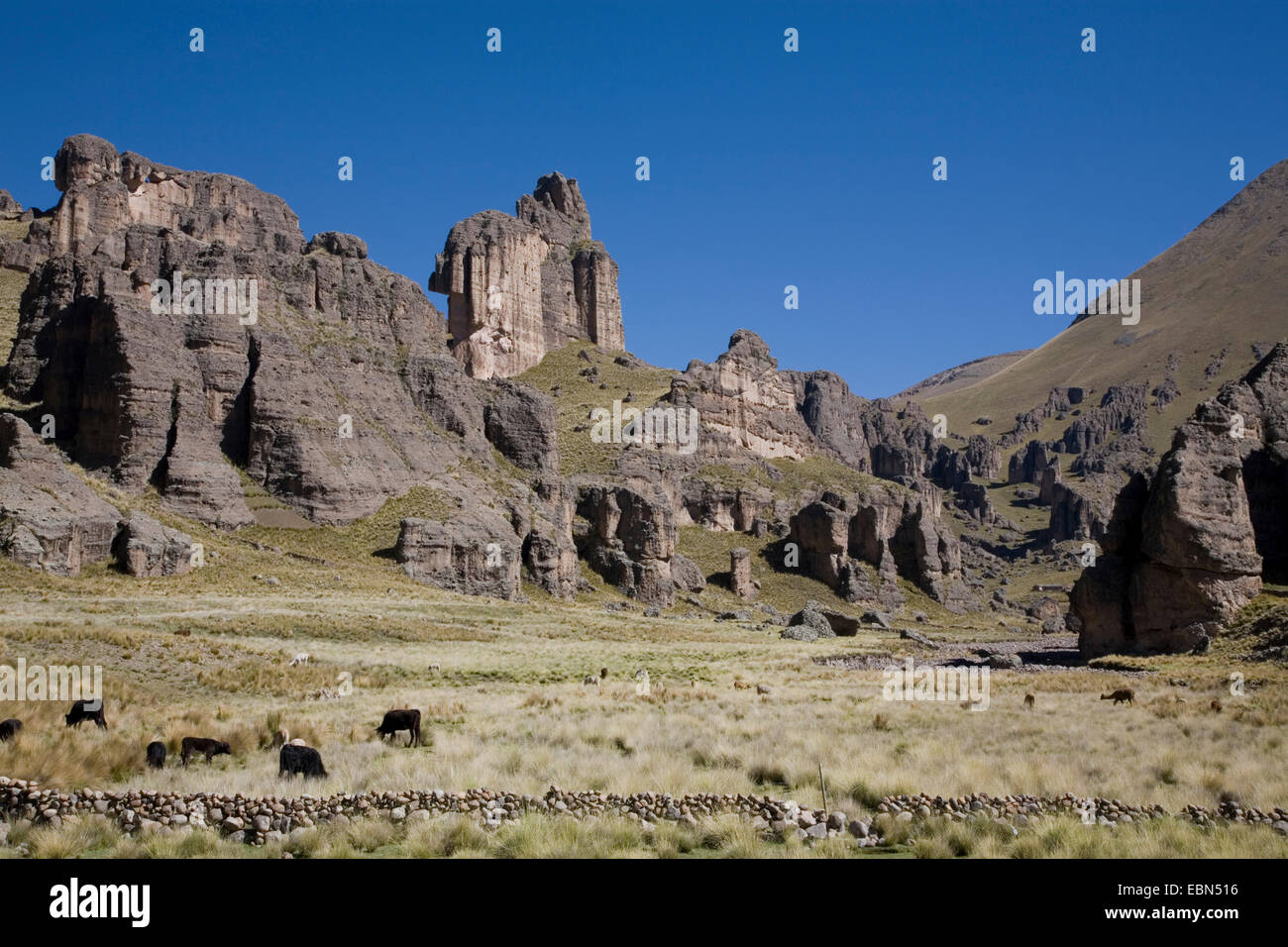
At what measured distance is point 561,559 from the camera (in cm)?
8156

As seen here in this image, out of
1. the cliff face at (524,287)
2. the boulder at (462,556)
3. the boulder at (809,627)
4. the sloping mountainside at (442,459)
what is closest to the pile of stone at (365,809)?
the sloping mountainside at (442,459)

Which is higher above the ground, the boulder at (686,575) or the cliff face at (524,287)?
the cliff face at (524,287)

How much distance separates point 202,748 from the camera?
15281 millimetres

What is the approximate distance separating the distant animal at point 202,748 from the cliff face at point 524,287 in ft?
398

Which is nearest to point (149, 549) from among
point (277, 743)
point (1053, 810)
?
point (277, 743)

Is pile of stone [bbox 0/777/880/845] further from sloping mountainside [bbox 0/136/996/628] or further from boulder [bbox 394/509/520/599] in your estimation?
boulder [bbox 394/509/520/599]

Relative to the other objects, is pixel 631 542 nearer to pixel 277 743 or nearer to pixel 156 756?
pixel 277 743

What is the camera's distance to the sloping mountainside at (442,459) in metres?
46.5

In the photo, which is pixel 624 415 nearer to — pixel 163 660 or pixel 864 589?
pixel 864 589

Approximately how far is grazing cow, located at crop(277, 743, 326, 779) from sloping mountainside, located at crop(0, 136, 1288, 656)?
38.9m

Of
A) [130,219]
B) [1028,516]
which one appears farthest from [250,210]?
[1028,516]

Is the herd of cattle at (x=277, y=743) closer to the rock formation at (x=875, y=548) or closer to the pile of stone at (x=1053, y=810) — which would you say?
the pile of stone at (x=1053, y=810)
